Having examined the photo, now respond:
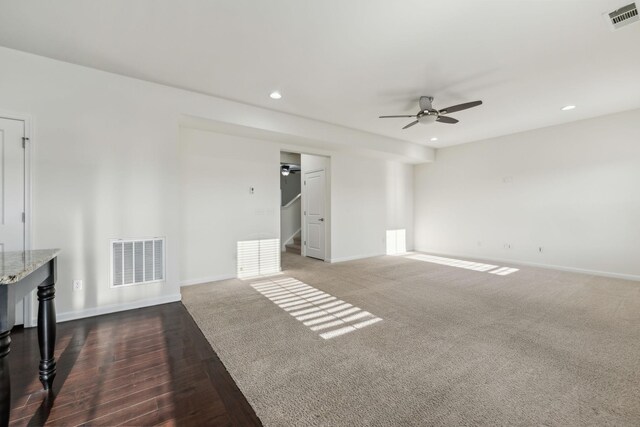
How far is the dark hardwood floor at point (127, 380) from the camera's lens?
1571 millimetres

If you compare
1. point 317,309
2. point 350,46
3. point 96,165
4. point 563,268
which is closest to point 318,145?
point 350,46

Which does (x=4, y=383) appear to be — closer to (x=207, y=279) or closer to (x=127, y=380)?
(x=127, y=380)

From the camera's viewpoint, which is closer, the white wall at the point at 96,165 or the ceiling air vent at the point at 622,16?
the ceiling air vent at the point at 622,16

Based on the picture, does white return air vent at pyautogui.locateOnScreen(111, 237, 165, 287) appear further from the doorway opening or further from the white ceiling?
the doorway opening

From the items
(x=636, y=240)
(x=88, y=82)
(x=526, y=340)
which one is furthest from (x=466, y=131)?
(x=88, y=82)

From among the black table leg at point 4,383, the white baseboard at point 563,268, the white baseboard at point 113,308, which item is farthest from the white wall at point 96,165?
the white baseboard at point 563,268

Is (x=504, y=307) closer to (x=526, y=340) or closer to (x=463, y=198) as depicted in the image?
(x=526, y=340)

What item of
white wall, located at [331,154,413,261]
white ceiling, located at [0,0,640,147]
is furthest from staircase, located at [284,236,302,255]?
white ceiling, located at [0,0,640,147]

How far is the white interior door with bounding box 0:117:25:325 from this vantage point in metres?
2.67

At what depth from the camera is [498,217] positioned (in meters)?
6.14

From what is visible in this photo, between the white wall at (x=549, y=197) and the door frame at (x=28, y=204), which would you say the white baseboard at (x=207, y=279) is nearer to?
the door frame at (x=28, y=204)

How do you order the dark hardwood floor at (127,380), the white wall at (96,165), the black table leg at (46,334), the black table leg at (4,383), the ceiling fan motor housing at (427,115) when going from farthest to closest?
the ceiling fan motor housing at (427,115) < the white wall at (96,165) < the black table leg at (46,334) < the dark hardwood floor at (127,380) < the black table leg at (4,383)

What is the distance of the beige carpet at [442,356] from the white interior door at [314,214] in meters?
2.48

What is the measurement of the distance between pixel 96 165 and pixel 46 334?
79.2 inches
